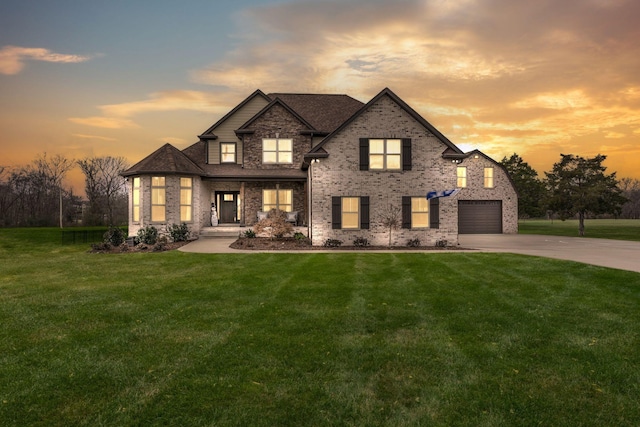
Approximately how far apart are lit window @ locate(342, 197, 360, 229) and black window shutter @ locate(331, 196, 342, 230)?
23 cm

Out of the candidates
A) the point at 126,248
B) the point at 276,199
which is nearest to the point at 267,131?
the point at 276,199

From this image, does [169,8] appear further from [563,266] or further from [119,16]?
[563,266]

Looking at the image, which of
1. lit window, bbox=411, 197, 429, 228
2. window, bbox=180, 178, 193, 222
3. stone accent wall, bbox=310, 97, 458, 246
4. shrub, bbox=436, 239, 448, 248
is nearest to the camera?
shrub, bbox=436, 239, 448, 248

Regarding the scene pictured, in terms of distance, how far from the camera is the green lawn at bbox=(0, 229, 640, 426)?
3.82 metres

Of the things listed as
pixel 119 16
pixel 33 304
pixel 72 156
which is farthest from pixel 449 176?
pixel 72 156

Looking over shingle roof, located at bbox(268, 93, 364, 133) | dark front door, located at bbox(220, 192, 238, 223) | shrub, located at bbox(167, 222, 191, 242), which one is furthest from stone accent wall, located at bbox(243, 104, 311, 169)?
shrub, located at bbox(167, 222, 191, 242)

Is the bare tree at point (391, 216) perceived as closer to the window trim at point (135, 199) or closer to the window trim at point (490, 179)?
the window trim at point (135, 199)

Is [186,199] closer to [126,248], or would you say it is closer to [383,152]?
[126,248]

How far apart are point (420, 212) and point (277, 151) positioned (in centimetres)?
1147

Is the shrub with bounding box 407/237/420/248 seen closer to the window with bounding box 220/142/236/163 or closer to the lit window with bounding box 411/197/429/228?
the lit window with bounding box 411/197/429/228

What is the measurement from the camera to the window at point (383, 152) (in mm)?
19984

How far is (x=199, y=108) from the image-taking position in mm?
29688

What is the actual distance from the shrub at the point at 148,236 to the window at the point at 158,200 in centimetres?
148

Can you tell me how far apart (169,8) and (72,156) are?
46.8 m
